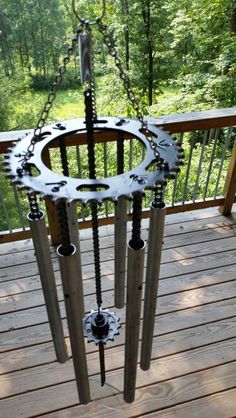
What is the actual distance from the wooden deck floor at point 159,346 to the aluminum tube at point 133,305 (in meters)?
0.37

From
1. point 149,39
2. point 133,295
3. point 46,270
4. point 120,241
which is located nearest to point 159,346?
point 120,241

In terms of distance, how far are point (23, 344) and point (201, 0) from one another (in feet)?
24.0

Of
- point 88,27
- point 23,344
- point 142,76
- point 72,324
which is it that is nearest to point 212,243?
point 23,344

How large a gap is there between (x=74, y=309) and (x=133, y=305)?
0.66 feet

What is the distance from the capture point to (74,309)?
1.21 m

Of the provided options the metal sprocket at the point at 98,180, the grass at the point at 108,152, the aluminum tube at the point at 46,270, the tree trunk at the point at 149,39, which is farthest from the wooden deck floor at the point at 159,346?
the tree trunk at the point at 149,39

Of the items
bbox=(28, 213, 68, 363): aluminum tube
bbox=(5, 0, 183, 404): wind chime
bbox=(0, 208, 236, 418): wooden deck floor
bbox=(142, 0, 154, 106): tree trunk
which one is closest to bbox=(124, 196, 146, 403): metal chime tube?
bbox=(5, 0, 183, 404): wind chime

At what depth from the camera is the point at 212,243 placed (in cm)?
280

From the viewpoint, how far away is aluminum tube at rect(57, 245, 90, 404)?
110cm

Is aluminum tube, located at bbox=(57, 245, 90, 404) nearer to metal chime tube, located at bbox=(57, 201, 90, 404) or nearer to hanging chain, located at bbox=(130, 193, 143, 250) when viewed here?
metal chime tube, located at bbox=(57, 201, 90, 404)

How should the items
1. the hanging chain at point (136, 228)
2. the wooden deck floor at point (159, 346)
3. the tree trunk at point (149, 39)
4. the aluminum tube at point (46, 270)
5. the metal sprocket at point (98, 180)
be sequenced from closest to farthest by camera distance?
1. the metal sprocket at point (98, 180)
2. the hanging chain at point (136, 228)
3. the aluminum tube at point (46, 270)
4. the wooden deck floor at point (159, 346)
5. the tree trunk at point (149, 39)

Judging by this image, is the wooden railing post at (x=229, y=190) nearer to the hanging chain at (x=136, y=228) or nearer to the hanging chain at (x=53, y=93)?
the hanging chain at (x=136, y=228)

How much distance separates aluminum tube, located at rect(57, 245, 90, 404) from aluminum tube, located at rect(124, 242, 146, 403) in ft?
0.56

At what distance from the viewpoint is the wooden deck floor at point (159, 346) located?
1.81 m
